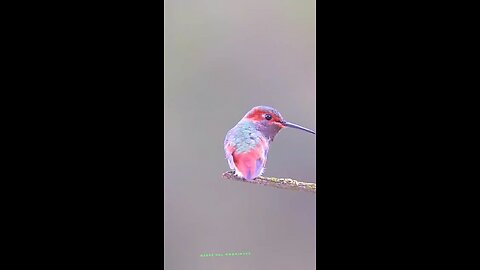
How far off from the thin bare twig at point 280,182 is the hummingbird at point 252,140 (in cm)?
3

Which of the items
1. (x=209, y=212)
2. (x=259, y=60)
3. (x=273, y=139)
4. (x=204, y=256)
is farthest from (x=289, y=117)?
(x=204, y=256)

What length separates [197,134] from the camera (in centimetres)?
298

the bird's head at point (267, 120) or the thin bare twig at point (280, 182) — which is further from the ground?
the bird's head at point (267, 120)

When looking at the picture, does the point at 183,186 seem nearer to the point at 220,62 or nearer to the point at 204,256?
the point at 204,256

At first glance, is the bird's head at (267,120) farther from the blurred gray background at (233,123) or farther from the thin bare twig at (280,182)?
the thin bare twig at (280,182)

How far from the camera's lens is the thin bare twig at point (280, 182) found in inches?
120

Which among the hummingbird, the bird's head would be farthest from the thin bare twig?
the bird's head

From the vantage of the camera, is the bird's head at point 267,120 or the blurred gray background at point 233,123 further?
the bird's head at point 267,120

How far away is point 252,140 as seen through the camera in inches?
120

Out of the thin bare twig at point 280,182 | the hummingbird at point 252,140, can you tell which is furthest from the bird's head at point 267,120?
the thin bare twig at point 280,182

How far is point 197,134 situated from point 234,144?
0.72ft

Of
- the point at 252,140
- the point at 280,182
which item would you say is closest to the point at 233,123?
the point at 252,140

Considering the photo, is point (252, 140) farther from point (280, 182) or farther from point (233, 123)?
point (280, 182)

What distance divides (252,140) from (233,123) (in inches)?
5.8
